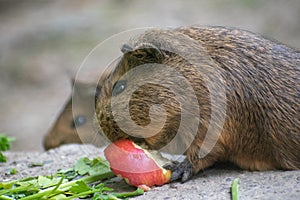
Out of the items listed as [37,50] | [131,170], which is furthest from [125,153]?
[37,50]

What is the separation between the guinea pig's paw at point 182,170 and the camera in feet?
19.8

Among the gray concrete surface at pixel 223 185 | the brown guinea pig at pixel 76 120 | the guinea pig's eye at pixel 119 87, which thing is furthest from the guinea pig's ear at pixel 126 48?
the brown guinea pig at pixel 76 120

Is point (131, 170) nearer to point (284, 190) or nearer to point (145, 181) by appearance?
point (145, 181)

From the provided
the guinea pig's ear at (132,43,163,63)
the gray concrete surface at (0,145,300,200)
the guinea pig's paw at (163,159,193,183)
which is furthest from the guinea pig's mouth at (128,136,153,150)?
the guinea pig's ear at (132,43,163,63)

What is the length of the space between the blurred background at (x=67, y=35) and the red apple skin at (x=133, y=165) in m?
8.34

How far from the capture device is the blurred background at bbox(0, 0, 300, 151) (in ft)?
49.7

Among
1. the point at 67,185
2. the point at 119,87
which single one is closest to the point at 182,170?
the point at 119,87

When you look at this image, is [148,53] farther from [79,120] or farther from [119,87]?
[79,120]

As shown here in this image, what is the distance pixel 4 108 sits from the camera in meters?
15.7

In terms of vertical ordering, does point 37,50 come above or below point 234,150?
above

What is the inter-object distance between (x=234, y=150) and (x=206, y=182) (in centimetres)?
42

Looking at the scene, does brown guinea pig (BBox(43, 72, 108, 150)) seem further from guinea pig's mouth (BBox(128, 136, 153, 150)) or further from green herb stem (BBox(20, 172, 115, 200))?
guinea pig's mouth (BBox(128, 136, 153, 150))

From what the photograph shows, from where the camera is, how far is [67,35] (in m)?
17.0

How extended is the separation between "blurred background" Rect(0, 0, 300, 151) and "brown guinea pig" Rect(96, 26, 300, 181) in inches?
325
